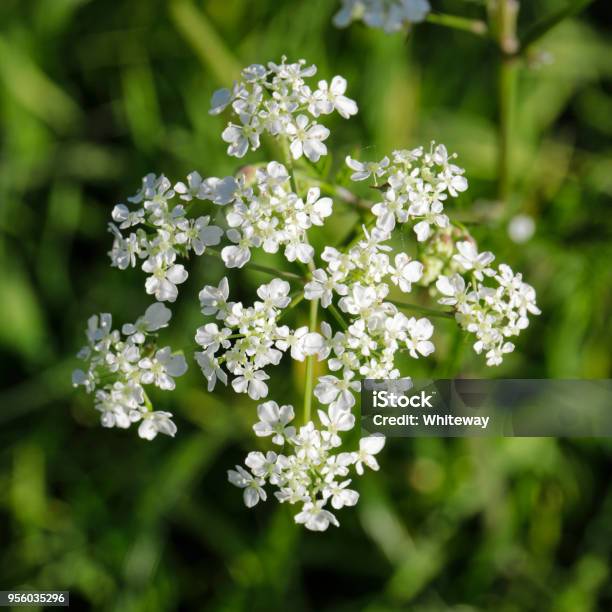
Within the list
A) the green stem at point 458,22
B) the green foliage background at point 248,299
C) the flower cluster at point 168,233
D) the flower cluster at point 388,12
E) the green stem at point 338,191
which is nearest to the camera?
the flower cluster at point 168,233

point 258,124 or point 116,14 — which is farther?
point 116,14

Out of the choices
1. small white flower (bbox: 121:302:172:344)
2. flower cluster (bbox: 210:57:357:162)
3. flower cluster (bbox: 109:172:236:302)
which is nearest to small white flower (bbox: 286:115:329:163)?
flower cluster (bbox: 210:57:357:162)

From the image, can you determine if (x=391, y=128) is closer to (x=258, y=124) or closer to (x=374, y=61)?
(x=374, y=61)

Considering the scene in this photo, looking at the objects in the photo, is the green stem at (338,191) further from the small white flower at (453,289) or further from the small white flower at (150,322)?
the small white flower at (150,322)

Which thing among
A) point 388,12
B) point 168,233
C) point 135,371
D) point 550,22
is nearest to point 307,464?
point 135,371

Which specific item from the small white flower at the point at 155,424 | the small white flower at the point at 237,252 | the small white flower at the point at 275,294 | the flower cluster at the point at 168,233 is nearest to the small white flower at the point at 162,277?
the flower cluster at the point at 168,233

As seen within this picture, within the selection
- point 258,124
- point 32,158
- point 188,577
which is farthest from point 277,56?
point 188,577
